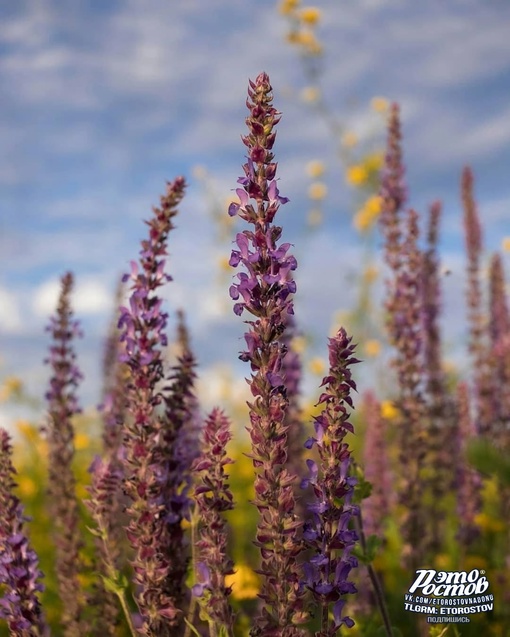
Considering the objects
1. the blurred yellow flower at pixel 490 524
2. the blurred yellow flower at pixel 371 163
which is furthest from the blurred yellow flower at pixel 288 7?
the blurred yellow flower at pixel 490 524

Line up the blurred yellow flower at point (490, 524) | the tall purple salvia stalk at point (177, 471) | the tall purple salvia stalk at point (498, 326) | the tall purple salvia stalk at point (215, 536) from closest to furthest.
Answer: the tall purple salvia stalk at point (215, 536) → the tall purple salvia stalk at point (177, 471) → the blurred yellow flower at point (490, 524) → the tall purple salvia stalk at point (498, 326)

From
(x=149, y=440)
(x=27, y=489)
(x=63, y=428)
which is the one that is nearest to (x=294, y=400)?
(x=63, y=428)

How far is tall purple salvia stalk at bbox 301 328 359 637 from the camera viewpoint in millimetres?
2553

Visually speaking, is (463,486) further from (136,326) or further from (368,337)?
(368,337)

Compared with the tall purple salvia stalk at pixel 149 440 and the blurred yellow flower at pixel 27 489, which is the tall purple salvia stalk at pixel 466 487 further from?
the blurred yellow flower at pixel 27 489

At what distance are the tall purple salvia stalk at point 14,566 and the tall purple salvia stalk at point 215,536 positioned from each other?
707 mm

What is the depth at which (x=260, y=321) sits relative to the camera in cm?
250

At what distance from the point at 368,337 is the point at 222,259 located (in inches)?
117

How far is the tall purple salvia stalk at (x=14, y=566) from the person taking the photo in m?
2.99

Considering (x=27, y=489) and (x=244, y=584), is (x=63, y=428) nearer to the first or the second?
(x=244, y=584)

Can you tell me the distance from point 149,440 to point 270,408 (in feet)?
2.29

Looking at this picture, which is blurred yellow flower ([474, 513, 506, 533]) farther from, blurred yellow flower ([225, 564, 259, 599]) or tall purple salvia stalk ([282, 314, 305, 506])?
blurred yellow flower ([225, 564, 259, 599])

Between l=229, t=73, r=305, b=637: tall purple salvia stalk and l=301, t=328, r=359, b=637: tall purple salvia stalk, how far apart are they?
0.09 m

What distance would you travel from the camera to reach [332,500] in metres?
2.58
